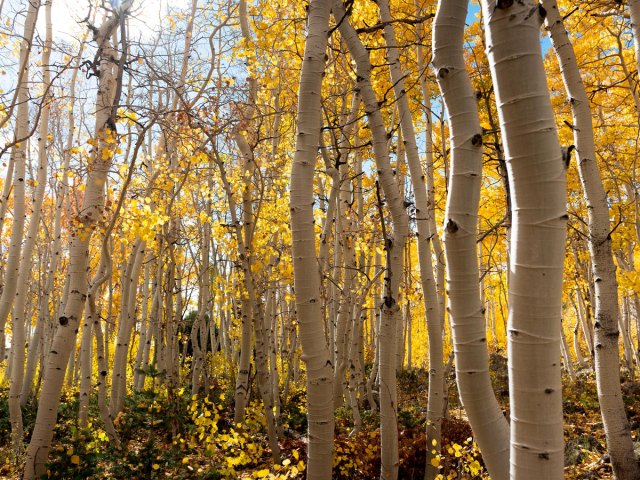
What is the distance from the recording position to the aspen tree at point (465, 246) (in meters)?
1.35

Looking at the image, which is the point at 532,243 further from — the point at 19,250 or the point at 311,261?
the point at 19,250

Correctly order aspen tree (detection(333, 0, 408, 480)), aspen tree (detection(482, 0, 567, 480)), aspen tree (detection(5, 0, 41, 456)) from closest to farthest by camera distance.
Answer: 1. aspen tree (detection(482, 0, 567, 480))
2. aspen tree (detection(333, 0, 408, 480))
3. aspen tree (detection(5, 0, 41, 456))

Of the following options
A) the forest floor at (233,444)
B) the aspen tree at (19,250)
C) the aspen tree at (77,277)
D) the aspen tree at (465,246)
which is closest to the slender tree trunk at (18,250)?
the aspen tree at (19,250)

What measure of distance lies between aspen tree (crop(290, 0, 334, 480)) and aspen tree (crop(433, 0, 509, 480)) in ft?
2.84

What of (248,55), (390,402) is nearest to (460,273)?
(390,402)

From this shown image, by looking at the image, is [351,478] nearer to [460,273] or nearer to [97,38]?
[460,273]

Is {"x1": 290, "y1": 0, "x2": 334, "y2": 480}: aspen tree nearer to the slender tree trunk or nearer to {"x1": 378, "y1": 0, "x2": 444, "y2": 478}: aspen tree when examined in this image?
{"x1": 378, "y1": 0, "x2": 444, "y2": 478}: aspen tree

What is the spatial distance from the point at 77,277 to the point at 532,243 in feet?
12.5

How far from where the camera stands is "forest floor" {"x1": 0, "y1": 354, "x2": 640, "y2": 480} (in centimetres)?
365

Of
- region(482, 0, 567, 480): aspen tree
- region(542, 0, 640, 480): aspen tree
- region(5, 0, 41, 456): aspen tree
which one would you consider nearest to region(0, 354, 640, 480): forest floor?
region(5, 0, 41, 456): aspen tree

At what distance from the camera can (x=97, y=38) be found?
152 inches

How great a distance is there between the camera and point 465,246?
1.40 metres

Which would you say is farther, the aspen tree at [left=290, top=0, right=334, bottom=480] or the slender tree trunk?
the slender tree trunk

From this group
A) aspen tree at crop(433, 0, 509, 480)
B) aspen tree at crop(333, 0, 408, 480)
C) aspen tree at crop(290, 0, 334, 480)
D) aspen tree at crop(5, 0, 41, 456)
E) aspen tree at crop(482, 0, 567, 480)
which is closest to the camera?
aspen tree at crop(482, 0, 567, 480)
